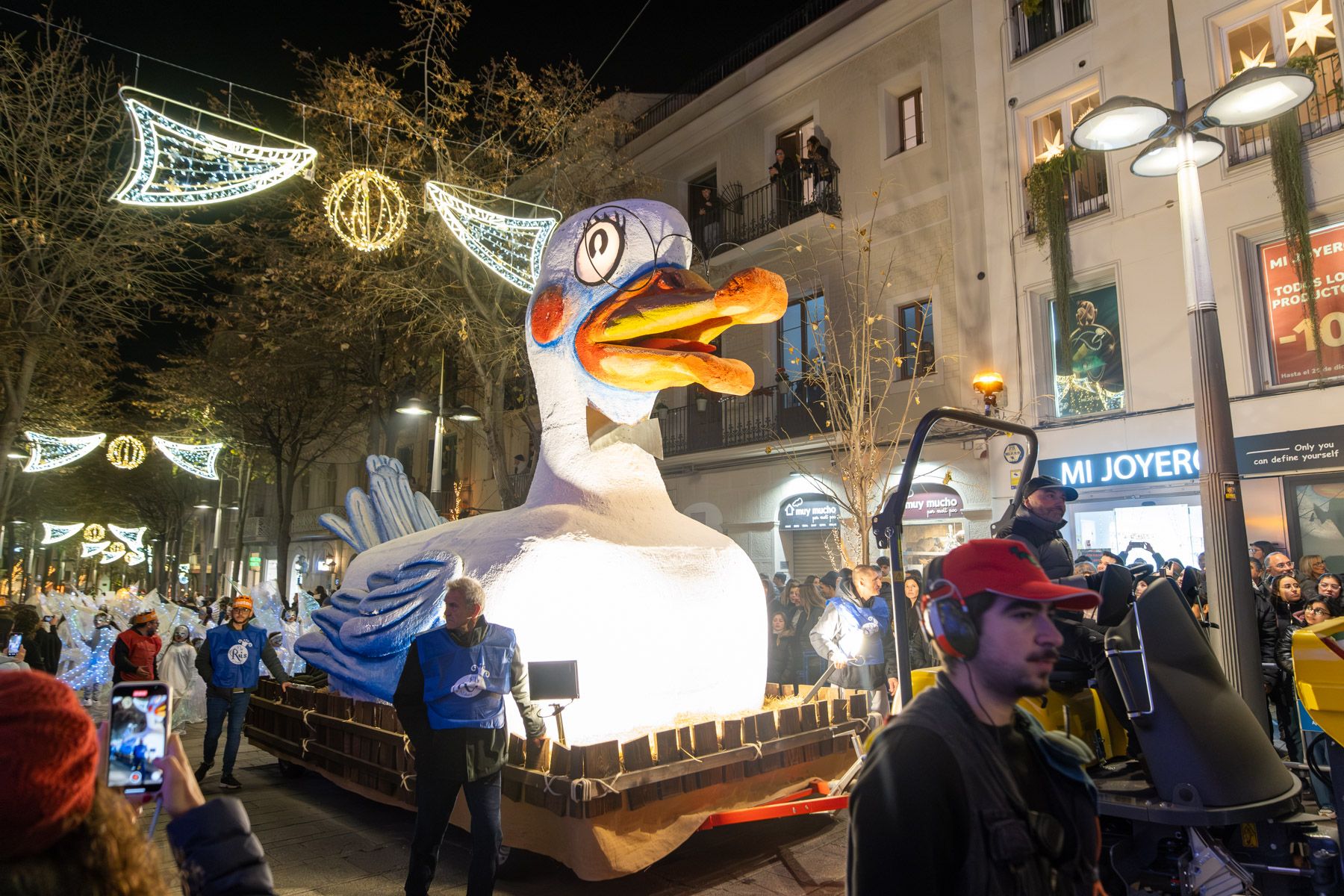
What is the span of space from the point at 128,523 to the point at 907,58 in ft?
120

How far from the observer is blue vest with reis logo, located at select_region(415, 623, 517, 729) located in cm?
369

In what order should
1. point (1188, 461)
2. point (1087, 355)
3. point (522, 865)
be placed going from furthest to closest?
point (1087, 355) < point (1188, 461) < point (522, 865)

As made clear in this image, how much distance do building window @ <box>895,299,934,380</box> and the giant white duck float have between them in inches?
366

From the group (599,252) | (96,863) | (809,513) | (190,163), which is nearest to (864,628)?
(599,252)

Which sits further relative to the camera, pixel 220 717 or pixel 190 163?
pixel 190 163

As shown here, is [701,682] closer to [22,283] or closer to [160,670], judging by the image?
[160,670]

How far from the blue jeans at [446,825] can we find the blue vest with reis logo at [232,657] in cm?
386

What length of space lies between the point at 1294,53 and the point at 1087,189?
263cm

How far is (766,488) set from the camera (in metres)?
15.8

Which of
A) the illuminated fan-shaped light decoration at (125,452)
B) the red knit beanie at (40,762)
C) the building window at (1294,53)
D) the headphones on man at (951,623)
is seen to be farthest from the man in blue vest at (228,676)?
the illuminated fan-shaped light decoration at (125,452)

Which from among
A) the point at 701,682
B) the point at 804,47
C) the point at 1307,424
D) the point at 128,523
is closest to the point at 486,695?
the point at 701,682

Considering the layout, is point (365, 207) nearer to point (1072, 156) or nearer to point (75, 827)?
point (75, 827)

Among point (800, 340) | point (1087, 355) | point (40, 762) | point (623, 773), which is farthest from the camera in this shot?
point (800, 340)

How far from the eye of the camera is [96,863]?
1273 mm
